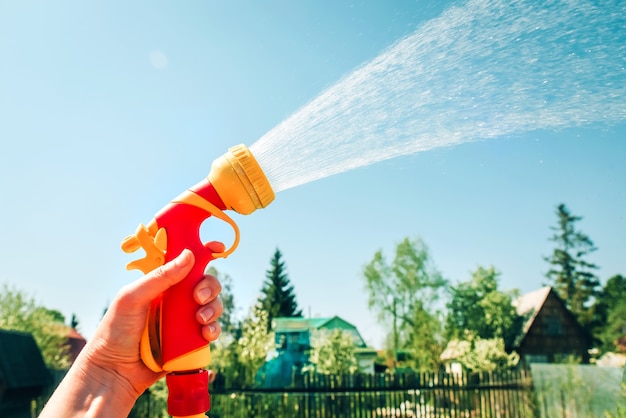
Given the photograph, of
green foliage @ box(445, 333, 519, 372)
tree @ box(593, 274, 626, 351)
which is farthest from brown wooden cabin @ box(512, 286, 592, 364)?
green foliage @ box(445, 333, 519, 372)

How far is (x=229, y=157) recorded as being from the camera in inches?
65.1

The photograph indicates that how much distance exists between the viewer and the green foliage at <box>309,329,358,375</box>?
604 inches

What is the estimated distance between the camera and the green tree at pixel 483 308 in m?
28.5

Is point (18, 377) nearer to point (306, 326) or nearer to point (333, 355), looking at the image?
point (333, 355)

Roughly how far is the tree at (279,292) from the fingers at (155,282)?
3777cm

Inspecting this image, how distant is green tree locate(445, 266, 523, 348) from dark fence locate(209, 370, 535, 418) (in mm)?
17095

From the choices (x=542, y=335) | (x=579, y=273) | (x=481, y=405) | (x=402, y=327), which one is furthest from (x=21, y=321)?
(x=579, y=273)

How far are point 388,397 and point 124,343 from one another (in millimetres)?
10013

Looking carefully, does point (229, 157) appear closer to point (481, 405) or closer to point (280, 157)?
point (280, 157)

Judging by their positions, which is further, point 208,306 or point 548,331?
point 548,331

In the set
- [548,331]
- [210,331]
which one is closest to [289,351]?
[210,331]

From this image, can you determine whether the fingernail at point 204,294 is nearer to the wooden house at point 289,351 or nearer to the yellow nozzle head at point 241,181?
the yellow nozzle head at point 241,181

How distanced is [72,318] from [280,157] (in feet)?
246

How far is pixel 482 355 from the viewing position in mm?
22031
